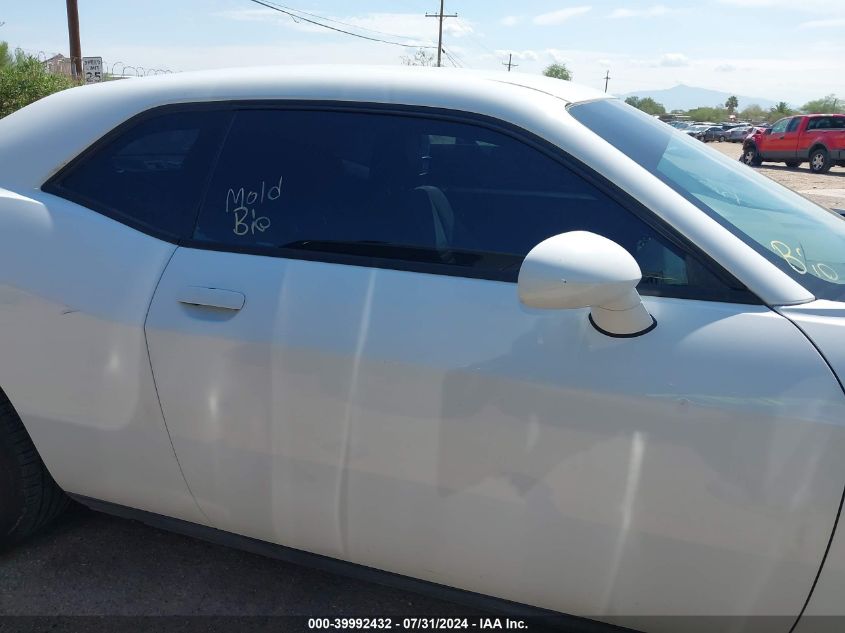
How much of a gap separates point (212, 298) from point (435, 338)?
0.64 metres

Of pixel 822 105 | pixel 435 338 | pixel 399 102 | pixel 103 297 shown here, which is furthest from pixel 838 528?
pixel 822 105

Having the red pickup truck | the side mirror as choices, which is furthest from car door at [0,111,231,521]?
the red pickup truck

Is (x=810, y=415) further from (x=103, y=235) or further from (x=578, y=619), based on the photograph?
(x=103, y=235)

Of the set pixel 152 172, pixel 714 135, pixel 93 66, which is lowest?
pixel 714 135

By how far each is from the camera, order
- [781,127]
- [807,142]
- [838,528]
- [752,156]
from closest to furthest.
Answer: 1. [838,528]
2. [807,142]
3. [781,127]
4. [752,156]

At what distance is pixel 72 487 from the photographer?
2273mm

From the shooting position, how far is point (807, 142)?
73.9 feet

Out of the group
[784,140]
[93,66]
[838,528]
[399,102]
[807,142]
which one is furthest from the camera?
[784,140]

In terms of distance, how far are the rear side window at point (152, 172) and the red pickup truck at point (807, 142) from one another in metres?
23.9

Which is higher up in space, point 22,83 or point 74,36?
point 74,36

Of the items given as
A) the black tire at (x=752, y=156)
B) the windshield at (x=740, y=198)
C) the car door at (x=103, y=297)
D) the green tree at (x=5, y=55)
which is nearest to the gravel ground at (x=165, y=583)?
the car door at (x=103, y=297)

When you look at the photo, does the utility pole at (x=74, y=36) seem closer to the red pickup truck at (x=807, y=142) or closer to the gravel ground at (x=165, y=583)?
the gravel ground at (x=165, y=583)

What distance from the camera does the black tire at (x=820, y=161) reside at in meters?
21.8

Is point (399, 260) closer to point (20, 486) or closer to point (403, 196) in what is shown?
point (403, 196)
